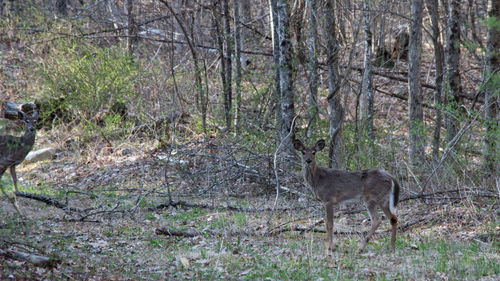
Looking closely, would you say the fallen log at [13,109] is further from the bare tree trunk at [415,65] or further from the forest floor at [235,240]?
the bare tree trunk at [415,65]

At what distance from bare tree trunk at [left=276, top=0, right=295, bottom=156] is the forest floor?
134 cm

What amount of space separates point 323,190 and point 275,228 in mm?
872

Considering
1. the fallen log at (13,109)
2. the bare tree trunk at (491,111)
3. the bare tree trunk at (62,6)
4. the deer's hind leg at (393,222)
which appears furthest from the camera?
the bare tree trunk at (62,6)

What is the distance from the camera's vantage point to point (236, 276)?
6.23 meters

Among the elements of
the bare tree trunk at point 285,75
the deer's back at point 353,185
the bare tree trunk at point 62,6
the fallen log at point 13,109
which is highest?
the bare tree trunk at point 62,6

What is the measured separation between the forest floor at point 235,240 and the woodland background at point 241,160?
3cm

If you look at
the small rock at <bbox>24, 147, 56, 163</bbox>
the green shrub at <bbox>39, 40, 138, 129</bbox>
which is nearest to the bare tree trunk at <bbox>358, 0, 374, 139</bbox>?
the green shrub at <bbox>39, 40, 138, 129</bbox>

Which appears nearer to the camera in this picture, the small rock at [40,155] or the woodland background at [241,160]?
the woodland background at [241,160]

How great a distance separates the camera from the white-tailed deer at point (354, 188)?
24.1 feet

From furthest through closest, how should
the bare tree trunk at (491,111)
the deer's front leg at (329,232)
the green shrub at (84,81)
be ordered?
the green shrub at (84,81)
the bare tree trunk at (491,111)
the deer's front leg at (329,232)

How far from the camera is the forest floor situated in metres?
6.16

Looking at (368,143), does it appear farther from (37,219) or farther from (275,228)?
(37,219)

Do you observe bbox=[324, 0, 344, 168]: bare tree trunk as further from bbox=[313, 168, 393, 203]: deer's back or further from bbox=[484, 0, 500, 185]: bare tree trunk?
bbox=[313, 168, 393, 203]: deer's back

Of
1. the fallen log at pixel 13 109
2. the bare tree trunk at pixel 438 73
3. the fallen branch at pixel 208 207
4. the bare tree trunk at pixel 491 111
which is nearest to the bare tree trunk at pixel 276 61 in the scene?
the fallen branch at pixel 208 207
